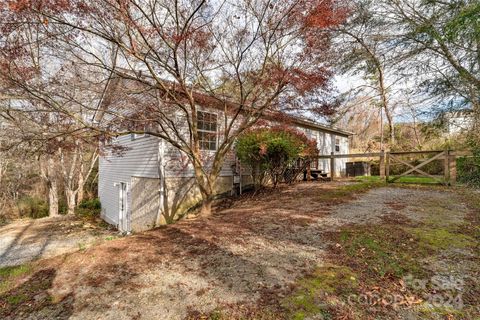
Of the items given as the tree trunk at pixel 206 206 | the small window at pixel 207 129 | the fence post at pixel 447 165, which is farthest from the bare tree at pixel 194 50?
the fence post at pixel 447 165

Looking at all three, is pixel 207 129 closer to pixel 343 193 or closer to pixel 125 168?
pixel 125 168

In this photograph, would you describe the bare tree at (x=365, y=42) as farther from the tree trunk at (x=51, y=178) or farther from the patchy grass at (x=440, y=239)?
the tree trunk at (x=51, y=178)

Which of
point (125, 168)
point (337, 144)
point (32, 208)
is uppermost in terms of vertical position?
point (337, 144)

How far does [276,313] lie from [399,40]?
10.2 metres

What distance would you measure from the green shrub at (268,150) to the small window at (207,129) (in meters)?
0.93

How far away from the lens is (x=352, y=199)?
7332mm

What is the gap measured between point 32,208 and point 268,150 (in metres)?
17.5

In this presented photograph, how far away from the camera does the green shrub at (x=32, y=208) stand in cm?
1723

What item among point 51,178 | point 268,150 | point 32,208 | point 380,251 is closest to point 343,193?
point 268,150

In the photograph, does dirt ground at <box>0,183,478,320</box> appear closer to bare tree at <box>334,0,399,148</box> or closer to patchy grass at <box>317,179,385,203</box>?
patchy grass at <box>317,179,385,203</box>

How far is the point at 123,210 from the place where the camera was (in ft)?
35.4

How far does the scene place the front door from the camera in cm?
1048

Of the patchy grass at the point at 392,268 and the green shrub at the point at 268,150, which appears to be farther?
the green shrub at the point at 268,150

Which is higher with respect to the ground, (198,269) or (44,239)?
(198,269)
